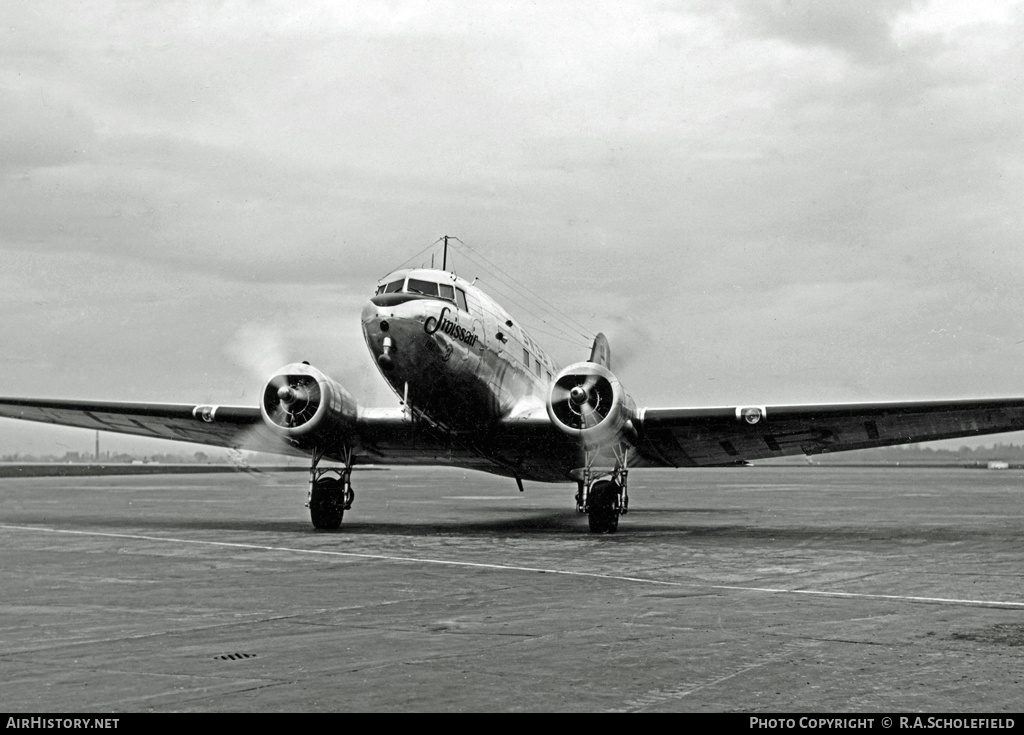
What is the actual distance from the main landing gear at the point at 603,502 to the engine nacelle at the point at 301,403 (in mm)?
5513

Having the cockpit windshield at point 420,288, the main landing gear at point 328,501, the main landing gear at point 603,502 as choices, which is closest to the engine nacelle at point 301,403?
the main landing gear at point 328,501

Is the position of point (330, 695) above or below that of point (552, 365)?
below

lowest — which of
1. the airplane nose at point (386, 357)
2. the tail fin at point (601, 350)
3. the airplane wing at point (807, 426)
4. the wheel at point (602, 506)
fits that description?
the wheel at point (602, 506)

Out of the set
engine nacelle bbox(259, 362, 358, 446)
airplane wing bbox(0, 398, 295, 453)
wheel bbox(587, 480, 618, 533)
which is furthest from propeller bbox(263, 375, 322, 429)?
wheel bbox(587, 480, 618, 533)

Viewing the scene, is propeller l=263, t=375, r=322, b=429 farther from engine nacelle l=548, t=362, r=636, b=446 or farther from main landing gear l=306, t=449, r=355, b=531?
engine nacelle l=548, t=362, r=636, b=446

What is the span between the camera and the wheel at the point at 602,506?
74.7ft

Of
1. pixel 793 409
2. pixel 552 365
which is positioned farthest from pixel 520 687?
pixel 552 365

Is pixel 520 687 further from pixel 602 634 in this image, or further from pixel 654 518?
pixel 654 518

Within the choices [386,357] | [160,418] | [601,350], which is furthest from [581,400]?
[160,418]

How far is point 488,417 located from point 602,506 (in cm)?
304

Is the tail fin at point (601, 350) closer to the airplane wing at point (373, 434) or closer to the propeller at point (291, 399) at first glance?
the airplane wing at point (373, 434)

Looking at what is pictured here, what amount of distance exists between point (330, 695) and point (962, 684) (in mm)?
3937

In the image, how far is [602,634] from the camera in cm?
945
